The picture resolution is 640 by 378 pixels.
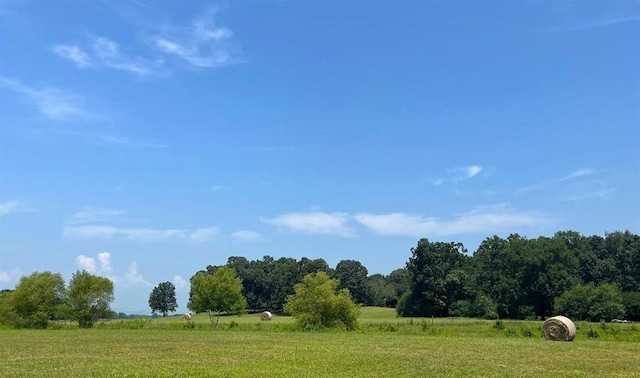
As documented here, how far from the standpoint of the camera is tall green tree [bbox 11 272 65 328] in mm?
67875

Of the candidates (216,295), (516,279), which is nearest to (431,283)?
(516,279)

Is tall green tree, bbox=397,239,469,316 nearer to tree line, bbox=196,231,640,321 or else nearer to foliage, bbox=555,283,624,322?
tree line, bbox=196,231,640,321

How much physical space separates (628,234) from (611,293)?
57.9 meters

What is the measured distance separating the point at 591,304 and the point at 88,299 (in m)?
74.8

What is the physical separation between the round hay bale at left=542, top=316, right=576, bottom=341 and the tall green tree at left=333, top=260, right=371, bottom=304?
110208mm

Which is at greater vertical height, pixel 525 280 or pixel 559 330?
pixel 525 280

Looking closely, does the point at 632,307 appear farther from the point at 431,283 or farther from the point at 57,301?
the point at 57,301

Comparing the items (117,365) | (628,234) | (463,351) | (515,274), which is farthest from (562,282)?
(117,365)

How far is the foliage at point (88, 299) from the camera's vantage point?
68438 millimetres

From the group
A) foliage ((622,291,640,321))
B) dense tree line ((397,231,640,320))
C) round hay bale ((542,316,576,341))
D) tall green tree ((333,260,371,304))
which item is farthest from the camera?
tall green tree ((333,260,371,304))

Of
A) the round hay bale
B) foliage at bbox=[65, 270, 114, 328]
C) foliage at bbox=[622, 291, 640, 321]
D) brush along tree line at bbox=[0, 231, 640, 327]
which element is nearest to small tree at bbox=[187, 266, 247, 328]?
brush along tree line at bbox=[0, 231, 640, 327]

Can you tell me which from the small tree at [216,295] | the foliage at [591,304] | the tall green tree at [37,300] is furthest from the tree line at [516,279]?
the tall green tree at [37,300]

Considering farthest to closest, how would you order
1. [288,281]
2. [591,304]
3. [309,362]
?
[288,281] < [591,304] < [309,362]

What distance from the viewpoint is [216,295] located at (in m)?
69.7
